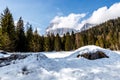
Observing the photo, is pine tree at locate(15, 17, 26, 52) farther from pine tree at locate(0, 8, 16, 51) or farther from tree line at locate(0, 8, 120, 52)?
pine tree at locate(0, 8, 16, 51)

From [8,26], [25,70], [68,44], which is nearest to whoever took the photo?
[25,70]

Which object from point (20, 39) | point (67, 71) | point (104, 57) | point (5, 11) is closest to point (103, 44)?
point (20, 39)

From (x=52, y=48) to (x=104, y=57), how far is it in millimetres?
82958

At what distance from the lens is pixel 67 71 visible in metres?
14.3

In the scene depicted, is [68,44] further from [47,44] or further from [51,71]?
[51,71]

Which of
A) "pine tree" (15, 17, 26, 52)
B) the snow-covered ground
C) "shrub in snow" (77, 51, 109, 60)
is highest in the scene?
"pine tree" (15, 17, 26, 52)

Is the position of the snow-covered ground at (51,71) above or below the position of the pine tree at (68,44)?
below

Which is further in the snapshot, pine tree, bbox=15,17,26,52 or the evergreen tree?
the evergreen tree

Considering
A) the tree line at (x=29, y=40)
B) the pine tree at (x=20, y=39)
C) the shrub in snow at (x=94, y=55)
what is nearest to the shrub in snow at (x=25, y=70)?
the shrub in snow at (x=94, y=55)

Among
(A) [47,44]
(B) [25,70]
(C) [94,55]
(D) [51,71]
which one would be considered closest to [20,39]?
(A) [47,44]

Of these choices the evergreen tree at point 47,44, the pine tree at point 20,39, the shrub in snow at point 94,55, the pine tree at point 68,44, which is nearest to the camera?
the shrub in snow at point 94,55

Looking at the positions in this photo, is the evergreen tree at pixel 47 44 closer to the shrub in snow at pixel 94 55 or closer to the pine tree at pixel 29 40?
the pine tree at pixel 29 40

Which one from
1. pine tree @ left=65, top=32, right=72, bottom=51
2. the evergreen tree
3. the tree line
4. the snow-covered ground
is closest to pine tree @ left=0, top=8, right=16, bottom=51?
the tree line

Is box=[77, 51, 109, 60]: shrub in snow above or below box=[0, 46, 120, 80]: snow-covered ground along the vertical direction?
above
